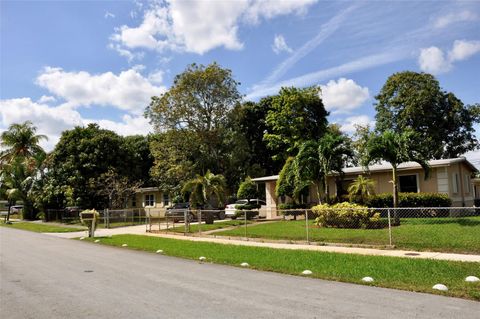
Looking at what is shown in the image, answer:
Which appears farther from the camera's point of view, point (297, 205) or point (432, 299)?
point (297, 205)

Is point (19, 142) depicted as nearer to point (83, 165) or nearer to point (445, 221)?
point (83, 165)

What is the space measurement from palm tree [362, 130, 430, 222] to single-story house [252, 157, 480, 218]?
4295mm

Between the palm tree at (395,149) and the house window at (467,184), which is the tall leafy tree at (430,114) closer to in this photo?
the house window at (467,184)

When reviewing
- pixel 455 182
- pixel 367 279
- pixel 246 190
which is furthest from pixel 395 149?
pixel 246 190

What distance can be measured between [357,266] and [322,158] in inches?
480

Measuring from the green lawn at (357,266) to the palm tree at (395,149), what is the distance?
7.83m

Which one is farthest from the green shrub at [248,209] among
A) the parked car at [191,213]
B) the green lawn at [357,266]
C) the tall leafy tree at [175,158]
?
the green lawn at [357,266]

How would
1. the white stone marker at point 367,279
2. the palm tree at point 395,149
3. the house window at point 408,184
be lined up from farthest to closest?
the house window at point 408,184 < the palm tree at point 395,149 < the white stone marker at point 367,279

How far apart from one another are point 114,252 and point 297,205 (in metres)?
14.7

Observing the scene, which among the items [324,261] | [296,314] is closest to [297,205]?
[324,261]

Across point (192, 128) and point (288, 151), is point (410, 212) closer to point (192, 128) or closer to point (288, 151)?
point (288, 151)

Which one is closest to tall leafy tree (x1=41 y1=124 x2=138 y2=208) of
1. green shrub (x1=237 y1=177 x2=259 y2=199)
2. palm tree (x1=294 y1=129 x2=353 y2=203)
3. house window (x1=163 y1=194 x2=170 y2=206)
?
house window (x1=163 y1=194 x2=170 y2=206)

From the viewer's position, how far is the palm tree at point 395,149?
18.7 m

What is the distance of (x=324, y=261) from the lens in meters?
11.2
